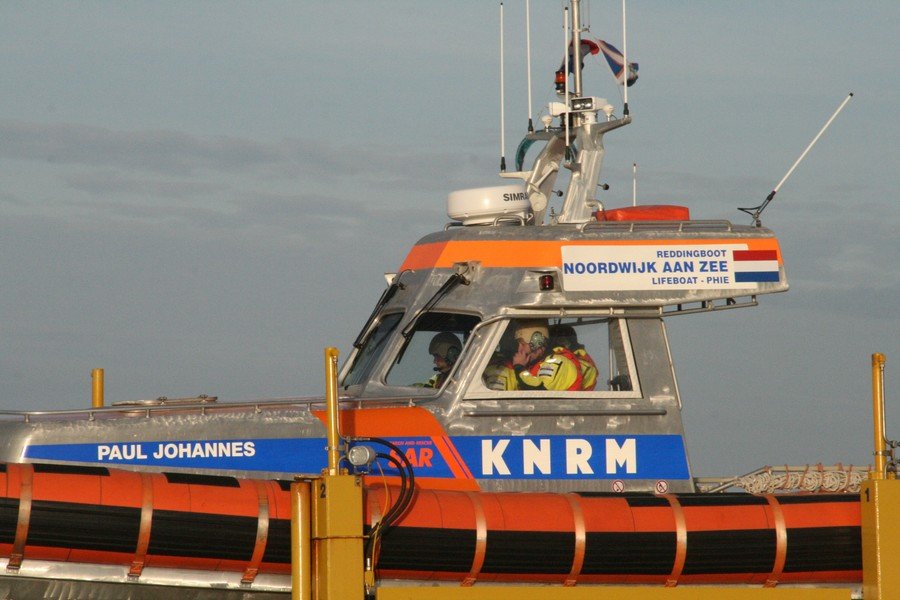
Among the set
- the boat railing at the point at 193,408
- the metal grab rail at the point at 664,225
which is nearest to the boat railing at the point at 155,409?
the boat railing at the point at 193,408

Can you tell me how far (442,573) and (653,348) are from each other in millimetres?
2303

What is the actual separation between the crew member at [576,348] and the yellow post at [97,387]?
440 cm

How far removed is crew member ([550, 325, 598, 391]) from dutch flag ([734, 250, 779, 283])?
1.18 metres

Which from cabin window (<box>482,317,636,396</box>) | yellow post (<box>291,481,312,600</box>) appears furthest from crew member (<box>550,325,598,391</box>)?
yellow post (<box>291,481,312,600</box>)

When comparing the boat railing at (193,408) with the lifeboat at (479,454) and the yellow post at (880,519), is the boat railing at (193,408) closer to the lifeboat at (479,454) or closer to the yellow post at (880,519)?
the lifeboat at (479,454)

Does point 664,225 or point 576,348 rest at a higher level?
point 664,225

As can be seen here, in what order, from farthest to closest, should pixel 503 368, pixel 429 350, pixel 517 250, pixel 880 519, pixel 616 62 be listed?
pixel 616 62 < pixel 429 350 < pixel 517 250 < pixel 503 368 < pixel 880 519

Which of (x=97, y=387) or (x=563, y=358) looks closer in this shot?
(x=563, y=358)

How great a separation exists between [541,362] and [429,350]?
80cm

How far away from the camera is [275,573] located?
9.07 metres

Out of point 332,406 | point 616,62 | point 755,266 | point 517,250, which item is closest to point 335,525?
point 332,406

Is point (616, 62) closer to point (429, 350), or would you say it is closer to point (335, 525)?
point (429, 350)

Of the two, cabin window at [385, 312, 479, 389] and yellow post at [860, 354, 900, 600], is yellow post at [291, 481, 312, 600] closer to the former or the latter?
cabin window at [385, 312, 479, 389]

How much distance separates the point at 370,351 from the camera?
35.8 ft
